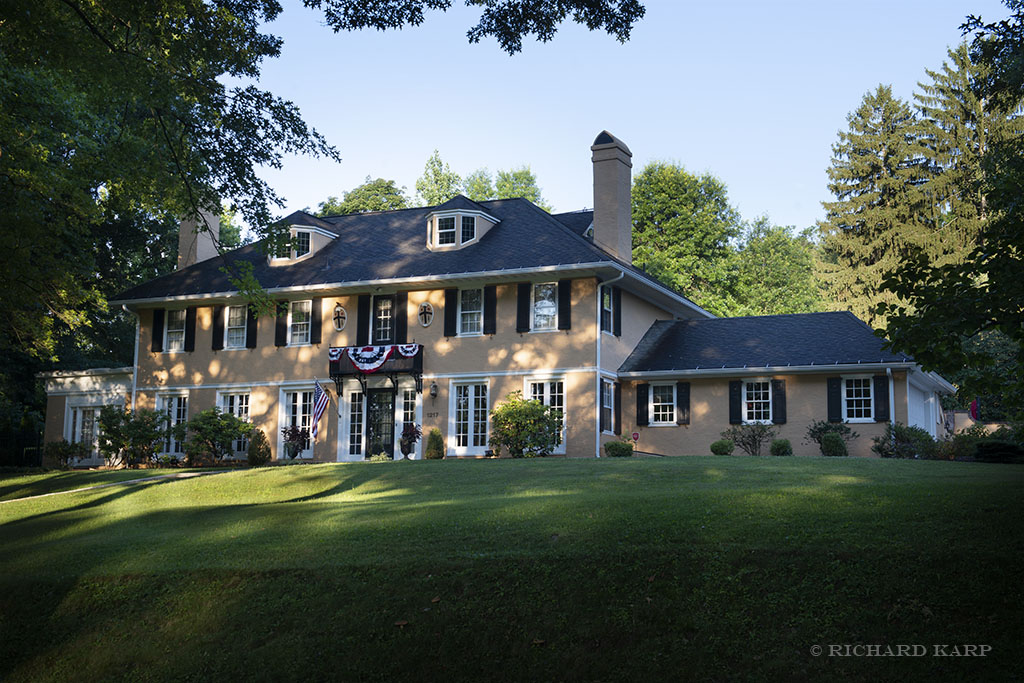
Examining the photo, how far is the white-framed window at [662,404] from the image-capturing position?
2688 cm

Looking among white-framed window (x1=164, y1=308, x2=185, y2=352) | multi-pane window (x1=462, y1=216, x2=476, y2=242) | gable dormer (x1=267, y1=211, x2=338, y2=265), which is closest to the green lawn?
multi-pane window (x1=462, y1=216, x2=476, y2=242)

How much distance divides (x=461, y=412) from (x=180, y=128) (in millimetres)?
12070

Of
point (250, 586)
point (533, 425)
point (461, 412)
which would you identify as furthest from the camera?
point (461, 412)

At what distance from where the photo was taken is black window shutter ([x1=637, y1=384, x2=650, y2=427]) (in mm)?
26891

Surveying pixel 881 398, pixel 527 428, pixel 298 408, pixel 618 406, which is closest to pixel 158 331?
pixel 298 408

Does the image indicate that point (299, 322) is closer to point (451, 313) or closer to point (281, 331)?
point (281, 331)

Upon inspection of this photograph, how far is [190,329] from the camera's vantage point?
3022cm

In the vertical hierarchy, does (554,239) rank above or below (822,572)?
above

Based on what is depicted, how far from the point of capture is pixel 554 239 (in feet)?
88.3

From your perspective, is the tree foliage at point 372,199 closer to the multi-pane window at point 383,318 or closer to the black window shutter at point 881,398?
the multi-pane window at point 383,318

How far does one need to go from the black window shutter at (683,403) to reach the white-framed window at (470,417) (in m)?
5.25

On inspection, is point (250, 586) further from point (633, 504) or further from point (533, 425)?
point (533, 425)

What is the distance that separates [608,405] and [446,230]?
279 inches

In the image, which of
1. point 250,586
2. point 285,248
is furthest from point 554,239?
point 250,586
